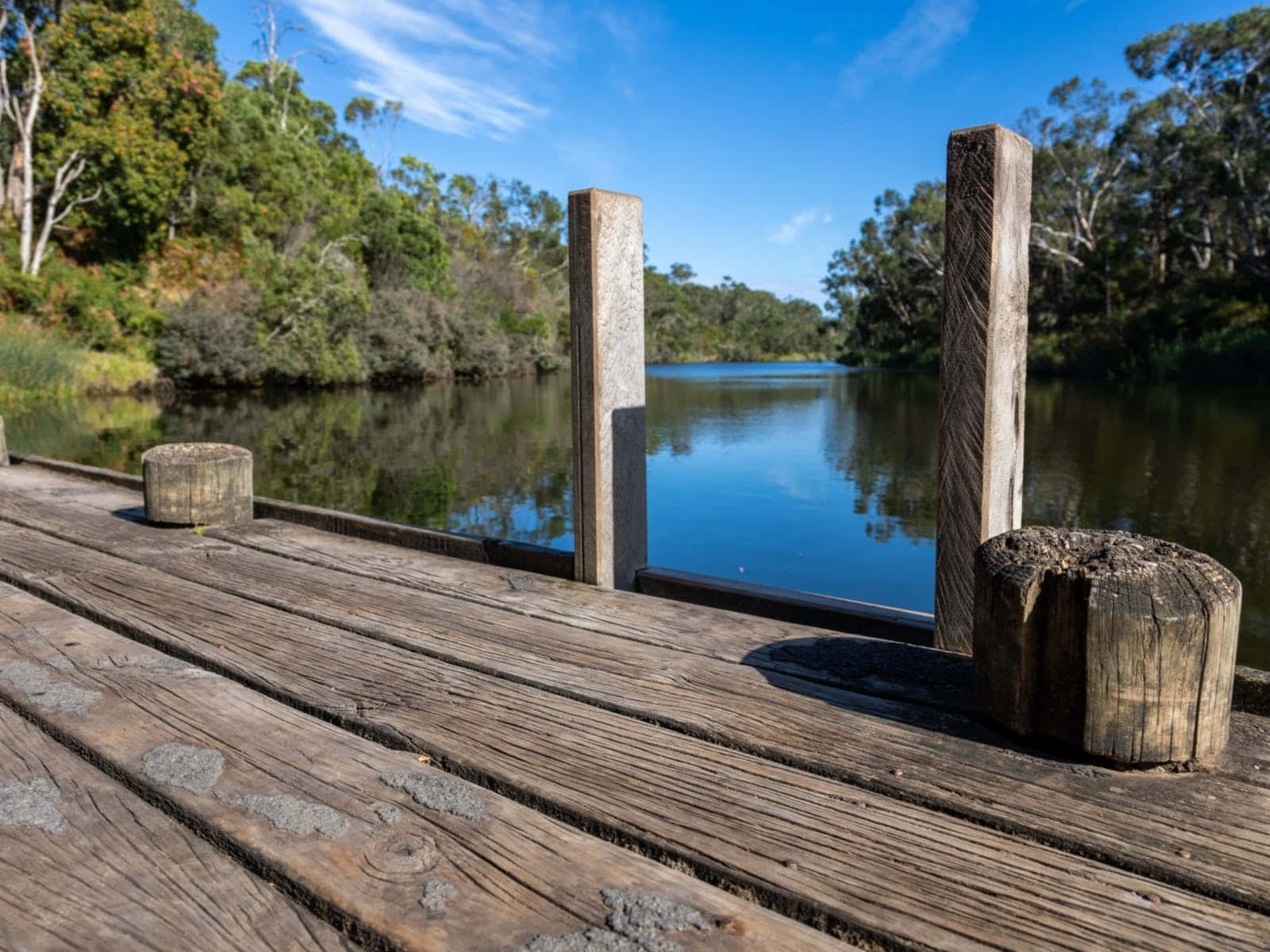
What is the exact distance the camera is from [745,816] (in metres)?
1.41

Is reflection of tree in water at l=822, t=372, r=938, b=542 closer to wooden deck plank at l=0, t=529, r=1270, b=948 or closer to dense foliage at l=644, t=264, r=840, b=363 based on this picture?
wooden deck plank at l=0, t=529, r=1270, b=948

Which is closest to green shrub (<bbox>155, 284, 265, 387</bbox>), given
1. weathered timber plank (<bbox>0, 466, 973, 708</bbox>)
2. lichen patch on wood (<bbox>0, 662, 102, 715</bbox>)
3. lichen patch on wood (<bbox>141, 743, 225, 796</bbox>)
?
weathered timber plank (<bbox>0, 466, 973, 708</bbox>)

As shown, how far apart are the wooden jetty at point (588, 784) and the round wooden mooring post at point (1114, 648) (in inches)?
2.8

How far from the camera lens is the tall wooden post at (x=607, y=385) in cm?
257

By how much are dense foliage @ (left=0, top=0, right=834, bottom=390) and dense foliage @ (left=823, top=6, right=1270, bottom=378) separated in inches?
850

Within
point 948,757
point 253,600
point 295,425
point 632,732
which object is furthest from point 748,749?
point 295,425

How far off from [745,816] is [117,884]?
90 cm

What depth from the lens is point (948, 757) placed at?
5.24 ft

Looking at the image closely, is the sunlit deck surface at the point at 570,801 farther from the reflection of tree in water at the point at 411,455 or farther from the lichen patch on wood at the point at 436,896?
the reflection of tree in water at the point at 411,455

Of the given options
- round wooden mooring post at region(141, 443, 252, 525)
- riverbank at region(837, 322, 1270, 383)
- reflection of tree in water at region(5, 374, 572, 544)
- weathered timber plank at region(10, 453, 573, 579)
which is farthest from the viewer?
riverbank at region(837, 322, 1270, 383)

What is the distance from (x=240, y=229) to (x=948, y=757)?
31.3 m

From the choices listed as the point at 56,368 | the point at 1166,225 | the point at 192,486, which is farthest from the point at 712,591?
the point at 1166,225

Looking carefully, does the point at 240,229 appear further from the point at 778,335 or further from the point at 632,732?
the point at 778,335

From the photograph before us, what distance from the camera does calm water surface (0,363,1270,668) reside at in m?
8.05
